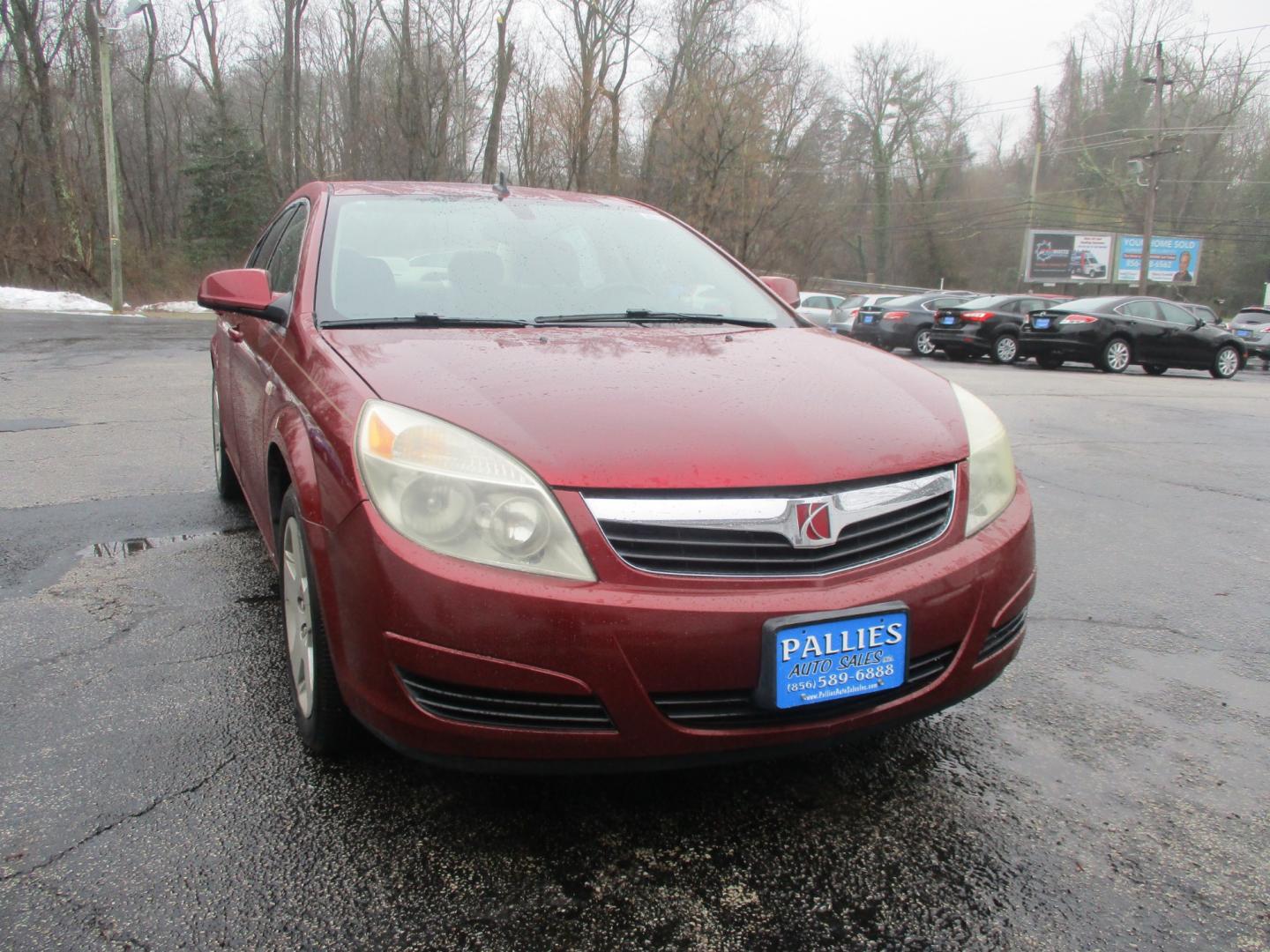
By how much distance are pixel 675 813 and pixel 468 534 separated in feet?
2.76

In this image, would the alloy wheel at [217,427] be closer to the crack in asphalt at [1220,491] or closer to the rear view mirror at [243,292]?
the rear view mirror at [243,292]

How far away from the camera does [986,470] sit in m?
2.31

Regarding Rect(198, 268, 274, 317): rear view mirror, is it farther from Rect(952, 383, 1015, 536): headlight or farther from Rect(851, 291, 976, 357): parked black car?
Rect(851, 291, 976, 357): parked black car

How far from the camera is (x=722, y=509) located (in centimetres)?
185

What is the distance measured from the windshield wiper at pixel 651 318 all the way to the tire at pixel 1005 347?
17.0 meters

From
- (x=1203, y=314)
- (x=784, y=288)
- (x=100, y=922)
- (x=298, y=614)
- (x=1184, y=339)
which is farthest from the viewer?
(x=1203, y=314)

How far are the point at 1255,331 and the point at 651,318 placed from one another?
92.5 feet

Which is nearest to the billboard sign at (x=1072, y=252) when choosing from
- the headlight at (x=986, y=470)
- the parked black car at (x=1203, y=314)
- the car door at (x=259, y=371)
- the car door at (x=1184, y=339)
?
the parked black car at (x=1203, y=314)

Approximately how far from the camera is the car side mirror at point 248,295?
289 centimetres

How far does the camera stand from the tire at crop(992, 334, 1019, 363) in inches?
732

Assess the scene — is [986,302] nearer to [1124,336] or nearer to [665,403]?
[1124,336]

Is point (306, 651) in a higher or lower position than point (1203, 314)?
lower

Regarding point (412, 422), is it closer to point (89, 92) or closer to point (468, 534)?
point (468, 534)

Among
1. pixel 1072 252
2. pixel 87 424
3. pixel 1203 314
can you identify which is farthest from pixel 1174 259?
pixel 87 424
